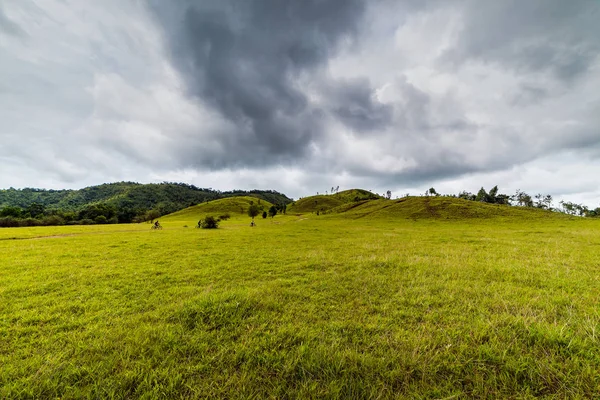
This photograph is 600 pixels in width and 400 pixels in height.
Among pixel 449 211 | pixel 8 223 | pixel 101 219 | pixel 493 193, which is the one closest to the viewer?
pixel 8 223

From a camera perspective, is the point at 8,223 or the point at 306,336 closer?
the point at 306,336

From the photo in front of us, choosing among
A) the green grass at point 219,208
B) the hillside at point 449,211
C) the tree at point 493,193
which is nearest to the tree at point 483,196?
the tree at point 493,193

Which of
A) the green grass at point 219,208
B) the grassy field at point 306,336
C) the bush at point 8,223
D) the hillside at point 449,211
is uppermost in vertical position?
the green grass at point 219,208

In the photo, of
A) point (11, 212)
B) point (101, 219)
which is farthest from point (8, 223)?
point (11, 212)

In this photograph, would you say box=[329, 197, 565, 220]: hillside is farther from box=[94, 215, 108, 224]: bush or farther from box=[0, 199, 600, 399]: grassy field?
box=[94, 215, 108, 224]: bush

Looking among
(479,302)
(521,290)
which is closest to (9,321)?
(479,302)

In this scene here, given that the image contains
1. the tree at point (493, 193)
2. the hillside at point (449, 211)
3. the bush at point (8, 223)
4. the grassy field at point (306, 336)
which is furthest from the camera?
the tree at point (493, 193)

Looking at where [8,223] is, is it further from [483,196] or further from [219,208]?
[483,196]

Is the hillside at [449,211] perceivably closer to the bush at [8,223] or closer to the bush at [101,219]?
the bush at [8,223]

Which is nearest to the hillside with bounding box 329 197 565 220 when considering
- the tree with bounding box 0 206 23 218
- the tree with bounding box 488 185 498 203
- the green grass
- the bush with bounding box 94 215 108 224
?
the tree with bounding box 488 185 498 203

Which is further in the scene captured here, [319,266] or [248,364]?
[319,266]

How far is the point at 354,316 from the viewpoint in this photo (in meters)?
5.55

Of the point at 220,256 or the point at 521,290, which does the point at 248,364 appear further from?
the point at 220,256

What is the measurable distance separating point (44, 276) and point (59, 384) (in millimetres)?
10036
